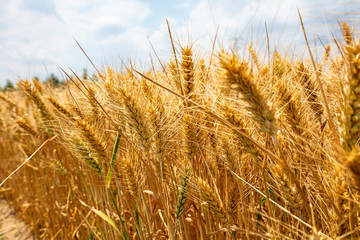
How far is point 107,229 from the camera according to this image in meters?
1.70

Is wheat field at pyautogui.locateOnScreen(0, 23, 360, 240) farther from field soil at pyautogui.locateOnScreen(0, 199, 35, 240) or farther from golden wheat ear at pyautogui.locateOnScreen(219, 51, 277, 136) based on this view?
field soil at pyautogui.locateOnScreen(0, 199, 35, 240)

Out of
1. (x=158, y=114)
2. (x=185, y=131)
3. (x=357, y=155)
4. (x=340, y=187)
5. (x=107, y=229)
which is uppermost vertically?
(x=158, y=114)

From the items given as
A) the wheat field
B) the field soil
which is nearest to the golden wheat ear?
the wheat field

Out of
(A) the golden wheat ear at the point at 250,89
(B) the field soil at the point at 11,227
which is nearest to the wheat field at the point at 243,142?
(A) the golden wheat ear at the point at 250,89

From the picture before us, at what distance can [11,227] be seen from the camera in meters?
3.23

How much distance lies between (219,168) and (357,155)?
37.5 inches

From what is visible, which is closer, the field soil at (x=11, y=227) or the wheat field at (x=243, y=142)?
the wheat field at (x=243, y=142)

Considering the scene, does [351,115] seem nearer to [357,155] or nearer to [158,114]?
[357,155]

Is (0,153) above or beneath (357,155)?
above

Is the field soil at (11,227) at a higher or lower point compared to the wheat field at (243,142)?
A: lower

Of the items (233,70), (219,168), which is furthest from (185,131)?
(233,70)

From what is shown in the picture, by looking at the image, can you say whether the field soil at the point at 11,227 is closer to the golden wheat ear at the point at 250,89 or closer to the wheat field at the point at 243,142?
the wheat field at the point at 243,142

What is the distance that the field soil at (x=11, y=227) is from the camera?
10.6ft

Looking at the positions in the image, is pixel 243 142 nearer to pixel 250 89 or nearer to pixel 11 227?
pixel 250 89
